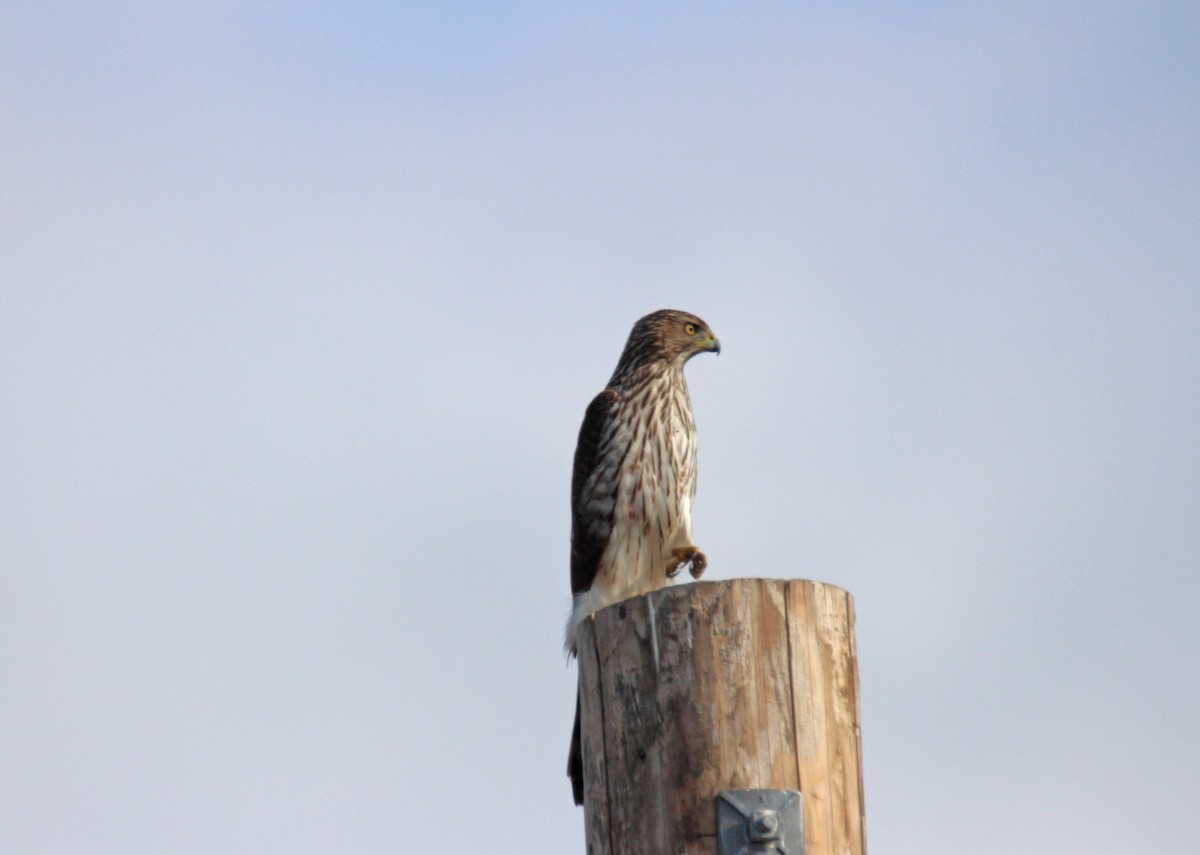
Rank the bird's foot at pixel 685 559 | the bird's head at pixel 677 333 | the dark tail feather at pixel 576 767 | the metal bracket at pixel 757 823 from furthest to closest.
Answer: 1. the bird's head at pixel 677 333
2. the bird's foot at pixel 685 559
3. the dark tail feather at pixel 576 767
4. the metal bracket at pixel 757 823

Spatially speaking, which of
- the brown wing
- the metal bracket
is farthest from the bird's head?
the metal bracket

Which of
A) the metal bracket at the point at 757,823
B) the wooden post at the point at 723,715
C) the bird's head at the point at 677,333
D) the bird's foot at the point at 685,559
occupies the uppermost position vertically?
the bird's head at the point at 677,333

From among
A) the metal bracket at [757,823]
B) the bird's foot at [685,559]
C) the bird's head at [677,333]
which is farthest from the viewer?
the bird's head at [677,333]

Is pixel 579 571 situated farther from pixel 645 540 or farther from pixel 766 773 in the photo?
pixel 766 773

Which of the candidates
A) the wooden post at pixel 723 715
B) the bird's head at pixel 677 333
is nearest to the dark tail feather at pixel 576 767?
the wooden post at pixel 723 715

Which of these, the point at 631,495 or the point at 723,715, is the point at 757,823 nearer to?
the point at 723,715

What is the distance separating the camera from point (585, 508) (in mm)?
6973

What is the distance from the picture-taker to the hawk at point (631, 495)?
6.81 metres

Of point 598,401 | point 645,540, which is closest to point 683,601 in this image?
point 645,540

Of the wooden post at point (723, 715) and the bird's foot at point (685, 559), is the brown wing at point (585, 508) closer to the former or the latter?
the bird's foot at point (685, 559)

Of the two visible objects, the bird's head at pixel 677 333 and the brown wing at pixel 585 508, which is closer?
the brown wing at pixel 585 508

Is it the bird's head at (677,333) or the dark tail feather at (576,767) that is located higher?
the bird's head at (677,333)

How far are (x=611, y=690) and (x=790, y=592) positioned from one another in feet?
1.68

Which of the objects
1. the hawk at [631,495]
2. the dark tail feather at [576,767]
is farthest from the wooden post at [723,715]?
the hawk at [631,495]
